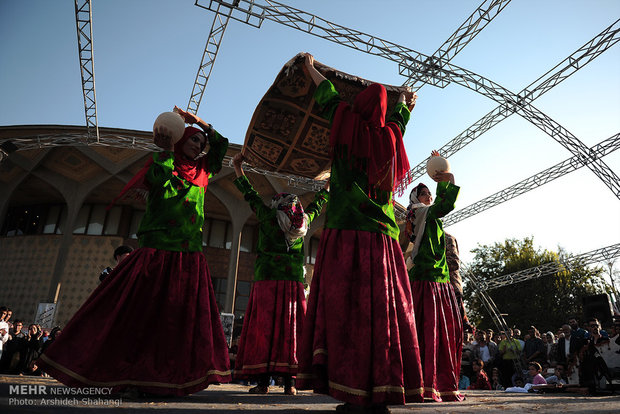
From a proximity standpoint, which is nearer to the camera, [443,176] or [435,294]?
[443,176]

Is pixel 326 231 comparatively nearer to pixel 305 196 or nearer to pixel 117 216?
pixel 305 196

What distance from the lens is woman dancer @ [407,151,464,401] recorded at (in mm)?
3293

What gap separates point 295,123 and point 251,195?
978 mm

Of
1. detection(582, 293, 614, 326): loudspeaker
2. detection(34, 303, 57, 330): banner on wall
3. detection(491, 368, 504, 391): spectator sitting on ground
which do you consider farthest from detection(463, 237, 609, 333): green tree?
detection(34, 303, 57, 330): banner on wall

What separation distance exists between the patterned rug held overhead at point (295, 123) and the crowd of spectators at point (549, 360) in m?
4.03

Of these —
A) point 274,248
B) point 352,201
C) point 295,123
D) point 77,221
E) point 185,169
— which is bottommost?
point 352,201

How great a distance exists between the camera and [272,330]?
4148 millimetres

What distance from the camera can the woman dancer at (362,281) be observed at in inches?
79.7

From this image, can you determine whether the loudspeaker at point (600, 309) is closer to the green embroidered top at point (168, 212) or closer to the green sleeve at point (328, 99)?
the green sleeve at point (328, 99)

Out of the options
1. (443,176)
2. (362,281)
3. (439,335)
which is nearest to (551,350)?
(439,335)

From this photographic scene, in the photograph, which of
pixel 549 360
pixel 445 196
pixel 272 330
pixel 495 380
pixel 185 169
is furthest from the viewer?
pixel 549 360

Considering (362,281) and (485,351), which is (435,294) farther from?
(485,351)

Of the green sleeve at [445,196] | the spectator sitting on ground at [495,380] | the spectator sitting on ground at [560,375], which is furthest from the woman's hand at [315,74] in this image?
the spectator sitting on ground at [495,380]

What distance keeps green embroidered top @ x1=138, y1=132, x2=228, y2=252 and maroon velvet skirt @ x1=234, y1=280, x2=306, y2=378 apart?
4.74 feet
